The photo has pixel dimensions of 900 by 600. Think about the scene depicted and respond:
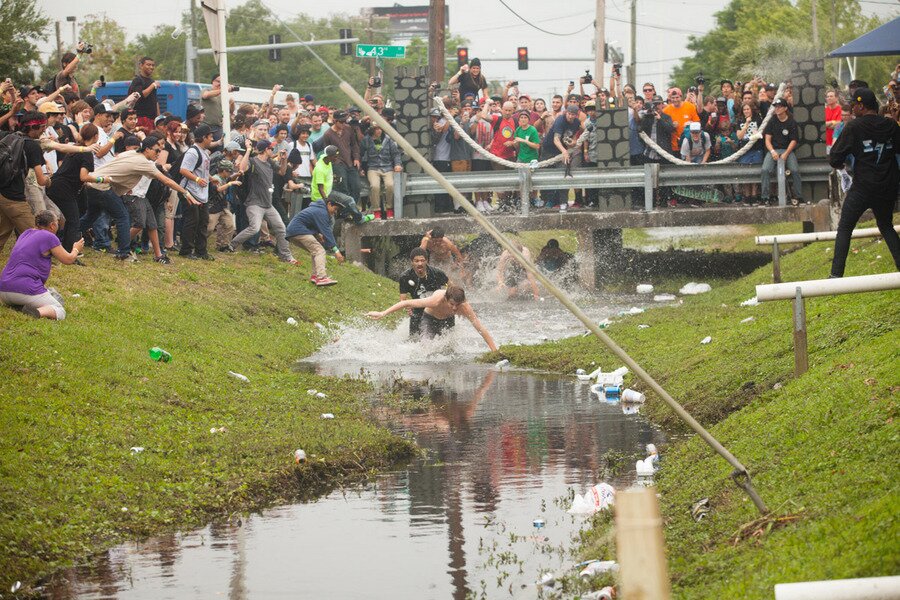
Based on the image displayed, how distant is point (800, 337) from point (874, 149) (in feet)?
11.6

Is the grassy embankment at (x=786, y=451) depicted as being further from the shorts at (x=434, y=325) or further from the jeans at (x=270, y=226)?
the jeans at (x=270, y=226)

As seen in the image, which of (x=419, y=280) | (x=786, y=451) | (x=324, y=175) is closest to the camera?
(x=786, y=451)

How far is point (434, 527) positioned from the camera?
30.1 feet

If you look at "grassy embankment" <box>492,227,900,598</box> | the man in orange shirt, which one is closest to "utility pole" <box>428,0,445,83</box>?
the man in orange shirt

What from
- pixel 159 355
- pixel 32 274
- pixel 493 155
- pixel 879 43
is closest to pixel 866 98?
pixel 879 43

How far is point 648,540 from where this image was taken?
4.18 meters

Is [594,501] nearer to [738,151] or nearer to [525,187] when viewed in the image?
[738,151]

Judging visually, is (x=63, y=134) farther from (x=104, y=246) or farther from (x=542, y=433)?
(x=542, y=433)

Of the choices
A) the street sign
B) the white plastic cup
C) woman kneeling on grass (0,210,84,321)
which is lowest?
the white plastic cup

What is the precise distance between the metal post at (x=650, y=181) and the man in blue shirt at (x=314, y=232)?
594 cm

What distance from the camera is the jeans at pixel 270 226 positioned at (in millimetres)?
22766

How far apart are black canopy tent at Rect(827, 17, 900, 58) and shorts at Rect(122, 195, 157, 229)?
32.5ft

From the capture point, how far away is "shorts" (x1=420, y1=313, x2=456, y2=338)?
60.3 ft

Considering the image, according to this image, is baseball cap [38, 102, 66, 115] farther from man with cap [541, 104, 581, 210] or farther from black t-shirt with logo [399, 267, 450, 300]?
man with cap [541, 104, 581, 210]
